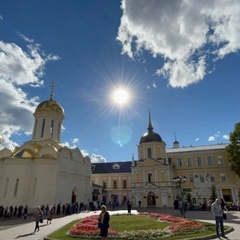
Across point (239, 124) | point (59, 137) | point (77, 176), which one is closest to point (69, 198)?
point (77, 176)

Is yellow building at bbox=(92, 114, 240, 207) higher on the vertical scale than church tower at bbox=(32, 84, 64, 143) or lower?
lower

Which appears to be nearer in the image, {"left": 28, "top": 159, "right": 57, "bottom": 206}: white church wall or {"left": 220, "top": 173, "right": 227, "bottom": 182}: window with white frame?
{"left": 28, "top": 159, "right": 57, "bottom": 206}: white church wall

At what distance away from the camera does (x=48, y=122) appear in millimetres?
38281

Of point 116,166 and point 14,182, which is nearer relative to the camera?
point 14,182

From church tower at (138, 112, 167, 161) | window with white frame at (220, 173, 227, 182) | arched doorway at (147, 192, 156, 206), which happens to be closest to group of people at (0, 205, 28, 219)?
arched doorway at (147, 192, 156, 206)

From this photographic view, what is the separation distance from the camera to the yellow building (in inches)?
1773

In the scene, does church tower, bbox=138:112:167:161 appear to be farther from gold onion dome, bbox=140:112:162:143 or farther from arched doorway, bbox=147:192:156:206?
arched doorway, bbox=147:192:156:206

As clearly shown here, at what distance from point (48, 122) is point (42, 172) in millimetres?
10489

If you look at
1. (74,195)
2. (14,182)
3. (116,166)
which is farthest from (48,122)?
(116,166)

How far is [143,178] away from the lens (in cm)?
4831

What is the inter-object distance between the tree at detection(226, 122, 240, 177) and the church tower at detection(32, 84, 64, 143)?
3124 cm

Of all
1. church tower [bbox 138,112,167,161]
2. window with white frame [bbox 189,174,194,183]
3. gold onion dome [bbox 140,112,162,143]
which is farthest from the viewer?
gold onion dome [bbox 140,112,162,143]

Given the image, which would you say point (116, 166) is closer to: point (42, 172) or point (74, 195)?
point (74, 195)

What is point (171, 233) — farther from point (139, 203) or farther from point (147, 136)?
point (147, 136)
